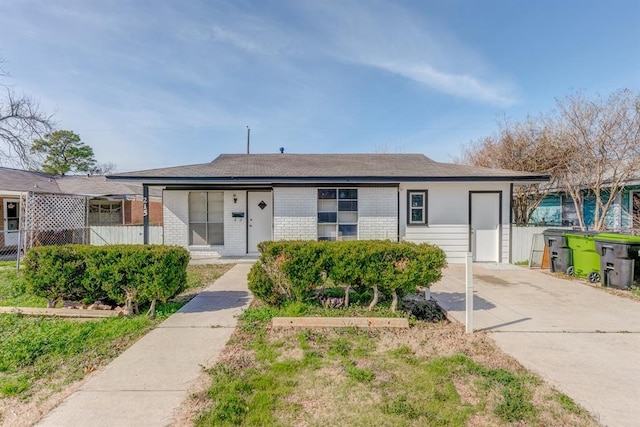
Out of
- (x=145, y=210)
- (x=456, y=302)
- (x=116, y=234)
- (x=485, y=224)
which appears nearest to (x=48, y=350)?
(x=456, y=302)

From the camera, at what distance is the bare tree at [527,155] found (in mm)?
12484

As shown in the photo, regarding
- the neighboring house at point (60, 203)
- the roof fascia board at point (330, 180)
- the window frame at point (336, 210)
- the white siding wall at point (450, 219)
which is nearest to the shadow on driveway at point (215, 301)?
the roof fascia board at point (330, 180)

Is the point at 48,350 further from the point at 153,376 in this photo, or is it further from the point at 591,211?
the point at 591,211

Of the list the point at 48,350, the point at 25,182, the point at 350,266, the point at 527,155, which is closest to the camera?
the point at 48,350

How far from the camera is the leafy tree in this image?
30352mm

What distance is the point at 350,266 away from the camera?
450cm

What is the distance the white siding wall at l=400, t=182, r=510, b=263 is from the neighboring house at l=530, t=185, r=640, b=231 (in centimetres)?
489

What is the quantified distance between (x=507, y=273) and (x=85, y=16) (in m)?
12.8

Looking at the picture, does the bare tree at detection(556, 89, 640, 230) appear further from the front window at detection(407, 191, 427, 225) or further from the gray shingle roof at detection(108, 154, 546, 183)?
the front window at detection(407, 191, 427, 225)

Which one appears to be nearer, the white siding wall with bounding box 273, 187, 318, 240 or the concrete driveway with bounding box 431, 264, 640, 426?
the concrete driveway with bounding box 431, 264, 640, 426

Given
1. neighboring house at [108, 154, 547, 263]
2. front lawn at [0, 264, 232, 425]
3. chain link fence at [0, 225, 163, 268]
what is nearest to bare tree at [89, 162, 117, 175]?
chain link fence at [0, 225, 163, 268]

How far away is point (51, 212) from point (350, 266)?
10.3 metres

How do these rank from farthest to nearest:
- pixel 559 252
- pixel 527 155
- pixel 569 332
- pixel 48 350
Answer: pixel 527 155 → pixel 559 252 → pixel 569 332 → pixel 48 350

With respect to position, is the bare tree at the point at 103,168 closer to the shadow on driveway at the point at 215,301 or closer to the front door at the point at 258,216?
the front door at the point at 258,216
